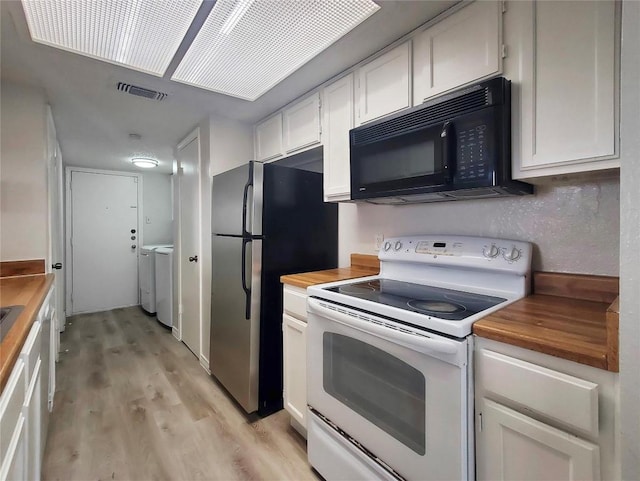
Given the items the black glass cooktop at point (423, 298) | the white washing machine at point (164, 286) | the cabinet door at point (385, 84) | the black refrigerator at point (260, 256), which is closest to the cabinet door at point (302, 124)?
the black refrigerator at point (260, 256)

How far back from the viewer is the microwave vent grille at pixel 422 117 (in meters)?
1.18

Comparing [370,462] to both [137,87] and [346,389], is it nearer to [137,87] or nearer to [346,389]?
[346,389]

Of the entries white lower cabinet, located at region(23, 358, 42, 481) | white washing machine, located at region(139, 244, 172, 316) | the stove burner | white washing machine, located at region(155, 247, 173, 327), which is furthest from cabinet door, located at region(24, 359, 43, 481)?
white washing machine, located at region(139, 244, 172, 316)

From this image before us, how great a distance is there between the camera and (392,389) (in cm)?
116

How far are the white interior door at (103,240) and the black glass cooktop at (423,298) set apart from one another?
443cm

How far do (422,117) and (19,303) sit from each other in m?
1.92

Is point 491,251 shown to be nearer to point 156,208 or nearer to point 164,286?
point 164,286

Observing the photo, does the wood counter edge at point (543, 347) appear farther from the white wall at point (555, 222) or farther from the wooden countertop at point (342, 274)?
the wooden countertop at point (342, 274)

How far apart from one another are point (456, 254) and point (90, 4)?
6.44ft

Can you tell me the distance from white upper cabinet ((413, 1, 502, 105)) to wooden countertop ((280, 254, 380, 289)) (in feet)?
3.28

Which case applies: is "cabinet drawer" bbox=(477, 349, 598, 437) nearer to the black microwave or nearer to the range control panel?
the range control panel

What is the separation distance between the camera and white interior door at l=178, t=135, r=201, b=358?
2.83 meters

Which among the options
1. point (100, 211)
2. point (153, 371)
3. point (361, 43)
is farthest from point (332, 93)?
point (100, 211)

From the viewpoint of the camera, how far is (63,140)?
323 centimetres
